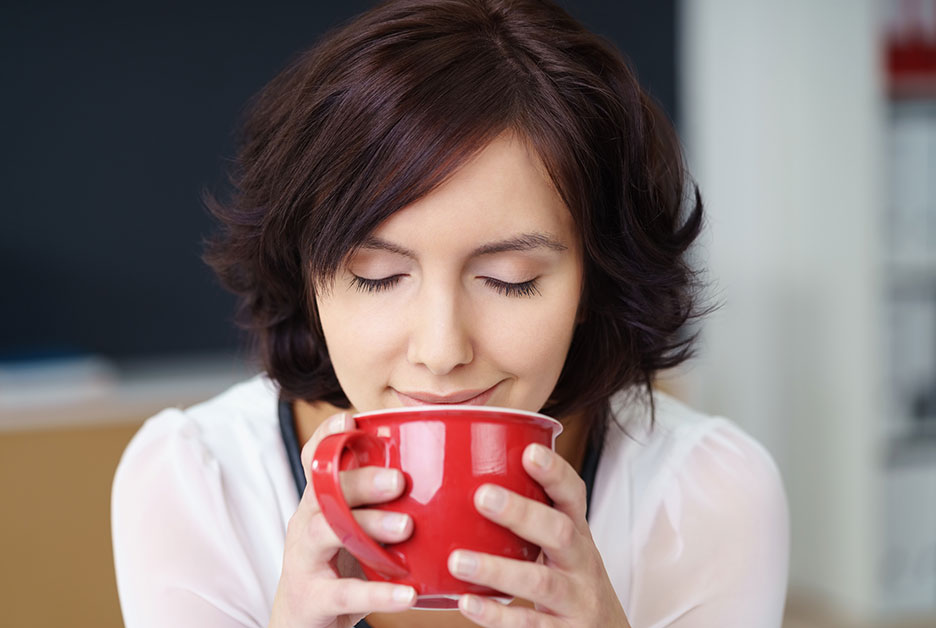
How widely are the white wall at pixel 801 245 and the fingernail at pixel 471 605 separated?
261cm

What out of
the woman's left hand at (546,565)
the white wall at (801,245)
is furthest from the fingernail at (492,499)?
the white wall at (801,245)

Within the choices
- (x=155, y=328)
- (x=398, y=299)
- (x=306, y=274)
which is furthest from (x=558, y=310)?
(x=155, y=328)

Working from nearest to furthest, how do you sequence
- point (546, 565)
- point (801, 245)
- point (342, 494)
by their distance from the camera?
point (342, 494), point (546, 565), point (801, 245)

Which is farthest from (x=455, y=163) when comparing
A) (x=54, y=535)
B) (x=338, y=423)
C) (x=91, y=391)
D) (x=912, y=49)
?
(x=912, y=49)

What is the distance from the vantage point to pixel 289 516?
120cm

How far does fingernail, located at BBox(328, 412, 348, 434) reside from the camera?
0.81m

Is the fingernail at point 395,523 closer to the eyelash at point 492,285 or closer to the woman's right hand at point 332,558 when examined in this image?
the woman's right hand at point 332,558

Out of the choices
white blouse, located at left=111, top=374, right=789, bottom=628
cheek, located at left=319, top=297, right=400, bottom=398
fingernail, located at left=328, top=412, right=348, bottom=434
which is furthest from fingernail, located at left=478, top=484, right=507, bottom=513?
white blouse, located at left=111, top=374, right=789, bottom=628

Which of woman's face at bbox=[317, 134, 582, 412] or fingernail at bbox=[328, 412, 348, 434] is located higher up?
woman's face at bbox=[317, 134, 582, 412]

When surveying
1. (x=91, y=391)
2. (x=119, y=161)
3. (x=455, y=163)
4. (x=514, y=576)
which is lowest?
(x=91, y=391)

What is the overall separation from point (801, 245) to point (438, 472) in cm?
314

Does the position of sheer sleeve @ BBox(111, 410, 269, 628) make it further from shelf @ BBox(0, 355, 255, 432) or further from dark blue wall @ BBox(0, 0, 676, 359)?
dark blue wall @ BBox(0, 0, 676, 359)

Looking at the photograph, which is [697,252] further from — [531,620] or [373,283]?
[531,620]

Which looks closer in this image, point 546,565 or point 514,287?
point 546,565
